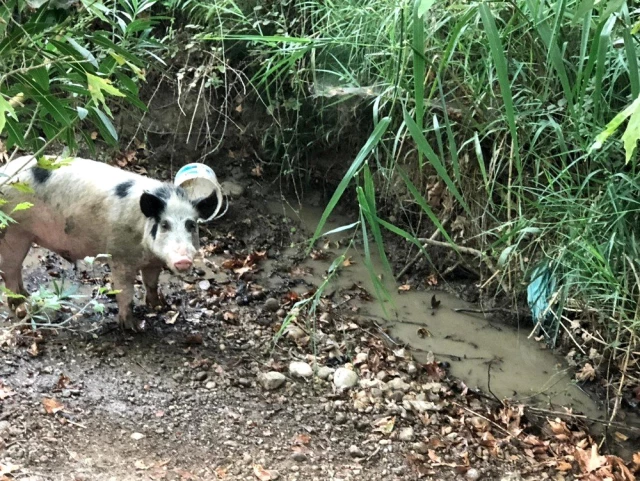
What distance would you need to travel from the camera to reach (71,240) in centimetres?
327

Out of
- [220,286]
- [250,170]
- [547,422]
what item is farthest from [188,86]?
[547,422]

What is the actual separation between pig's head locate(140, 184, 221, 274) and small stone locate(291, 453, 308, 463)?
1009mm

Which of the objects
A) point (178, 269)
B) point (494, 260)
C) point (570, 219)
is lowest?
point (494, 260)

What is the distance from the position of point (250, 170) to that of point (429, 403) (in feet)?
7.84

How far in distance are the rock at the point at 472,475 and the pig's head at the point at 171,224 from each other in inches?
61.2

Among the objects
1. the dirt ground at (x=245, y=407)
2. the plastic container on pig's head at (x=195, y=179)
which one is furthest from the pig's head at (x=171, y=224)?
the dirt ground at (x=245, y=407)

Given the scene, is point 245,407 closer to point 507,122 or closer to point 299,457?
point 299,457

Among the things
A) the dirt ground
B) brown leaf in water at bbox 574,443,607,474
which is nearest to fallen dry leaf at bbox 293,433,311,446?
the dirt ground

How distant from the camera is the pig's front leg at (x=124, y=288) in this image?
3189 millimetres

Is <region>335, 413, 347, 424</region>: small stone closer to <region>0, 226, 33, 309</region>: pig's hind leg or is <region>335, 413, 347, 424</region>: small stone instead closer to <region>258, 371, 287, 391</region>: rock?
<region>258, 371, 287, 391</region>: rock

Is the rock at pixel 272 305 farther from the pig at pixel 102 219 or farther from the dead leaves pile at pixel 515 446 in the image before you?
the dead leaves pile at pixel 515 446

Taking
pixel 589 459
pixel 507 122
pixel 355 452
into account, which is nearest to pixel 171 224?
pixel 355 452

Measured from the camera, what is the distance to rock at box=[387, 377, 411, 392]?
10.2 feet

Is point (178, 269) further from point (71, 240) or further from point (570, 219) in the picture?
point (570, 219)
